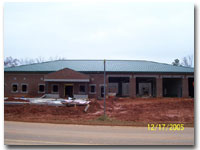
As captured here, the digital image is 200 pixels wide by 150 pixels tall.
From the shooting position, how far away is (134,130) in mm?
11031

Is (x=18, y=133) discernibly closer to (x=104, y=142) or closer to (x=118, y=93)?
(x=104, y=142)

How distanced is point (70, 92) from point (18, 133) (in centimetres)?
2549

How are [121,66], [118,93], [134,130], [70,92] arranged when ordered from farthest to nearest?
[118,93] < [121,66] < [70,92] < [134,130]

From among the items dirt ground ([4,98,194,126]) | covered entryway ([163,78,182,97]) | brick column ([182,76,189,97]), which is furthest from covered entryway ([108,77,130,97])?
dirt ground ([4,98,194,126])

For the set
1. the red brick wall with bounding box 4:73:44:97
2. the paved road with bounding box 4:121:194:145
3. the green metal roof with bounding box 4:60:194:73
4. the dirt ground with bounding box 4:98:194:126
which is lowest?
the dirt ground with bounding box 4:98:194:126

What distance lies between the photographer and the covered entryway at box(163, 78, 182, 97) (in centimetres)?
3734

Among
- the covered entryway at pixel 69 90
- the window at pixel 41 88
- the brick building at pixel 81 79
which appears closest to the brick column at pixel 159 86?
the brick building at pixel 81 79

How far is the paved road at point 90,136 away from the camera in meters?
8.70

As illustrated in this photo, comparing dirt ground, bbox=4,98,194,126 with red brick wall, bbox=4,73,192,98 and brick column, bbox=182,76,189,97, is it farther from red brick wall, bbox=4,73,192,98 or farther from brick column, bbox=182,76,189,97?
brick column, bbox=182,76,189,97

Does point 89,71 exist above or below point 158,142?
above

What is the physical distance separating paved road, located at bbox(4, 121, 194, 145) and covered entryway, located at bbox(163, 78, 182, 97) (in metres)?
27.8

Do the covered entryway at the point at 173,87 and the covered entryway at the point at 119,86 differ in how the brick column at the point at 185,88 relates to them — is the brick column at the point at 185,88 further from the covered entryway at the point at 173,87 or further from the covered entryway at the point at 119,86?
the covered entryway at the point at 119,86

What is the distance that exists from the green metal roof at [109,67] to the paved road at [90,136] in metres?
25.3

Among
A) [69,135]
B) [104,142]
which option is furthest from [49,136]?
[104,142]
